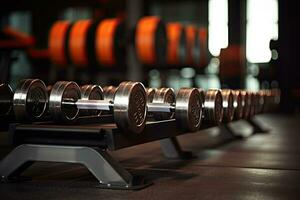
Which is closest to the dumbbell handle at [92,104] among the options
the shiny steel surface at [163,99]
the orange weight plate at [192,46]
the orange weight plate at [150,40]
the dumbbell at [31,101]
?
Result: the dumbbell at [31,101]

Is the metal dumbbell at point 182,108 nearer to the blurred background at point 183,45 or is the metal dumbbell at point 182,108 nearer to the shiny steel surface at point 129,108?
the shiny steel surface at point 129,108

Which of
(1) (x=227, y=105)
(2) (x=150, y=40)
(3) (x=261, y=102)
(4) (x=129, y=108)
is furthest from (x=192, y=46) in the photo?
(4) (x=129, y=108)

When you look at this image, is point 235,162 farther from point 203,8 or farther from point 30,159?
point 203,8

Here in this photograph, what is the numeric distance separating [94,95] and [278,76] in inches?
241

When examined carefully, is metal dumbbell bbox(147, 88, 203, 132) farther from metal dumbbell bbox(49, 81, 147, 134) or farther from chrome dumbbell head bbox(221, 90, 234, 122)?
chrome dumbbell head bbox(221, 90, 234, 122)

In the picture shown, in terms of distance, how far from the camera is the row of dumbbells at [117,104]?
4.99ft

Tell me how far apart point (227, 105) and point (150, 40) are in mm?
2537

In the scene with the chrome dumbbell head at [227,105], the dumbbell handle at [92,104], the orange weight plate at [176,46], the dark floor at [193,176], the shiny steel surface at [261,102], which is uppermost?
the orange weight plate at [176,46]

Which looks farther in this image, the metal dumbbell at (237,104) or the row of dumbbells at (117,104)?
the metal dumbbell at (237,104)

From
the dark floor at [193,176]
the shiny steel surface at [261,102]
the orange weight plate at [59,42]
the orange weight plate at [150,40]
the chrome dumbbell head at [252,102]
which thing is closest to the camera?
the dark floor at [193,176]

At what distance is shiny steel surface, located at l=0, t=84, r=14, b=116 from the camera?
5.91 feet

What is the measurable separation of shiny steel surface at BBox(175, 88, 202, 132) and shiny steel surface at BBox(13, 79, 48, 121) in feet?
1.76

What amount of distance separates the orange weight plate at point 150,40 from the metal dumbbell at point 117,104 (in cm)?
302

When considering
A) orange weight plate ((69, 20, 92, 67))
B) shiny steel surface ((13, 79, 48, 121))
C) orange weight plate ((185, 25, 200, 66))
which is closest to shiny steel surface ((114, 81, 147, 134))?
shiny steel surface ((13, 79, 48, 121))
